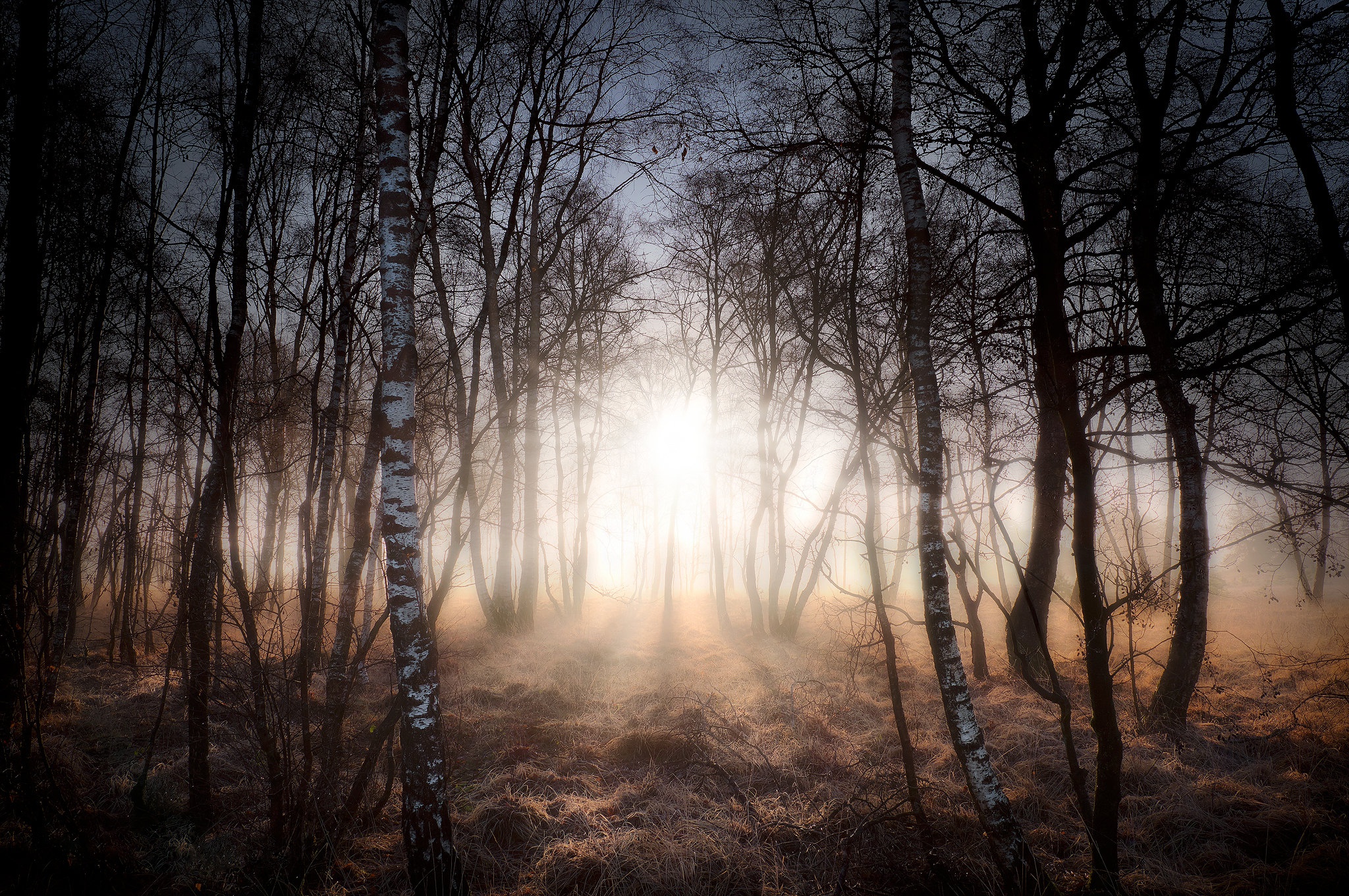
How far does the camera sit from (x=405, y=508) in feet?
10.9

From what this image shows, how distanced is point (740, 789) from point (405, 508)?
419 centimetres

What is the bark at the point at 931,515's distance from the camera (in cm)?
333

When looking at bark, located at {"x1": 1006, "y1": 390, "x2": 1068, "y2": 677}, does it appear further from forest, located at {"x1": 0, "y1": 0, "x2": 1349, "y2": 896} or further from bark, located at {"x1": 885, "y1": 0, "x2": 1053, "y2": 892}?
bark, located at {"x1": 885, "y1": 0, "x2": 1053, "y2": 892}

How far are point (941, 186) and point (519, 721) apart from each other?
25.4ft

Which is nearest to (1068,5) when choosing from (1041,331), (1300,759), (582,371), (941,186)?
(941,186)

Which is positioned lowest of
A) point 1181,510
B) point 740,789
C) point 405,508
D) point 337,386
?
point 740,789

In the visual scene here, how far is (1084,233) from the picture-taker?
394cm

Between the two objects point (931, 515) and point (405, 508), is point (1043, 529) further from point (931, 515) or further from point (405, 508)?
point (405, 508)

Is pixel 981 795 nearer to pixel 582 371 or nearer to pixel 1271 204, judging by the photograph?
pixel 1271 204

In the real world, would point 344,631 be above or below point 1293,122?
below

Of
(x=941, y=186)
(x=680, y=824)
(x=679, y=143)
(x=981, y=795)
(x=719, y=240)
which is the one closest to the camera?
(x=981, y=795)

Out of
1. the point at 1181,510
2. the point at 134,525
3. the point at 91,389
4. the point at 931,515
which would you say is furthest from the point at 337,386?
the point at 1181,510

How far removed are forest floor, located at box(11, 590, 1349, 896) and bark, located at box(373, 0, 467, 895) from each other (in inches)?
27.7

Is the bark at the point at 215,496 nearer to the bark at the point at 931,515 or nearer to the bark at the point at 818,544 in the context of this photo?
the bark at the point at 931,515
